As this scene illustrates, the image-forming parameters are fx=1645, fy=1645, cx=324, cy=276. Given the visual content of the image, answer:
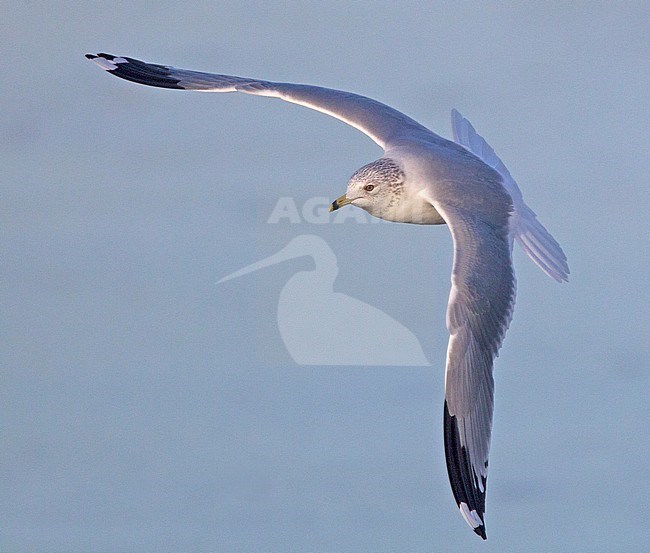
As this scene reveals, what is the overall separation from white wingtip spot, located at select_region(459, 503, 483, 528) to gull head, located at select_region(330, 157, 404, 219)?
5.06ft

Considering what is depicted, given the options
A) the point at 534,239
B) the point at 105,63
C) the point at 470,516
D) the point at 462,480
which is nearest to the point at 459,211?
the point at 534,239

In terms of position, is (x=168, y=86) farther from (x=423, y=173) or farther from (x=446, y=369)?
(x=446, y=369)

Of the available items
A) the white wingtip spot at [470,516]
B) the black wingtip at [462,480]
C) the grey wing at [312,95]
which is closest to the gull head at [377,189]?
the grey wing at [312,95]

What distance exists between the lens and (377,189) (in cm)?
727

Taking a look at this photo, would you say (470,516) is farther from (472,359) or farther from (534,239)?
(534,239)

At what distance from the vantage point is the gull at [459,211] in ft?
20.9

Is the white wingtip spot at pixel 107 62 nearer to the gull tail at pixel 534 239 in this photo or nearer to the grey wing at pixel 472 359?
the gull tail at pixel 534 239

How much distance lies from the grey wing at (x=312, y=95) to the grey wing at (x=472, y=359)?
1413mm

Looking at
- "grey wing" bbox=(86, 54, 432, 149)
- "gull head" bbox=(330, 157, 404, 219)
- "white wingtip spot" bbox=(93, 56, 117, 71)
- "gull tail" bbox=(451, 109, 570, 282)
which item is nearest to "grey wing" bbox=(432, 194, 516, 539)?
A: "gull tail" bbox=(451, 109, 570, 282)

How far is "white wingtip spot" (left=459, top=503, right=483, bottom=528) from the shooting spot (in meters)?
6.28

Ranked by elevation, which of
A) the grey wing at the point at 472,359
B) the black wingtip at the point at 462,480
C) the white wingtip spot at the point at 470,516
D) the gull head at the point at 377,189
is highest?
the gull head at the point at 377,189

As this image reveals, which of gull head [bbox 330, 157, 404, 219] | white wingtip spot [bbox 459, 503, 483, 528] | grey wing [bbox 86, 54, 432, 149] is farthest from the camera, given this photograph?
grey wing [bbox 86, 54, 432, 149]

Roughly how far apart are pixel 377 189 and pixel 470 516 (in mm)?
1657

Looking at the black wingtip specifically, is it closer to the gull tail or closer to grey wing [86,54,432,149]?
the gull tail
